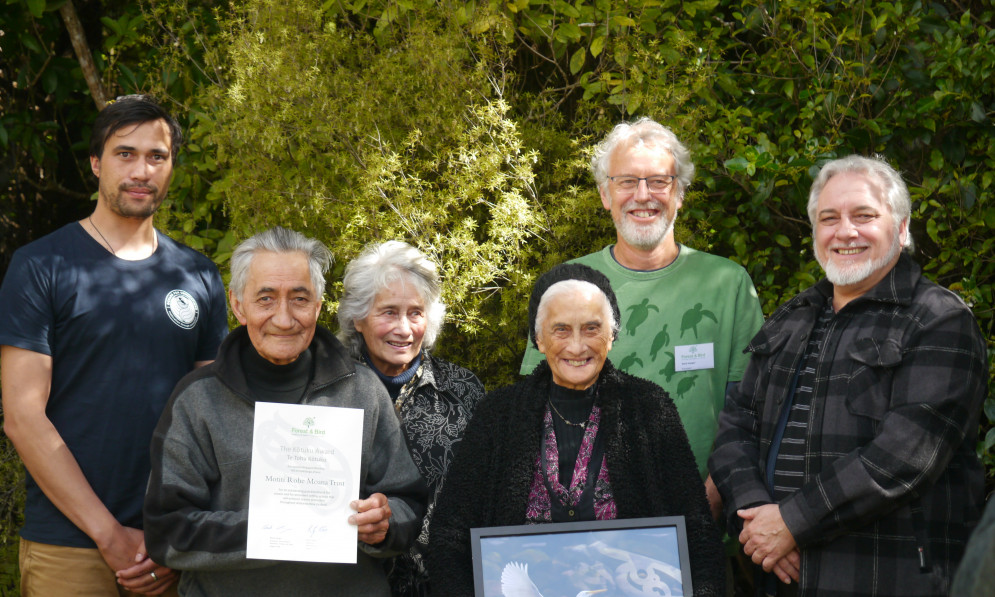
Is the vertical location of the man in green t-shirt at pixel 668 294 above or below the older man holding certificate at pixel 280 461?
above

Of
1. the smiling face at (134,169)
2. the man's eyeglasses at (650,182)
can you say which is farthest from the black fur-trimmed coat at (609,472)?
the smiling face at (134,169)

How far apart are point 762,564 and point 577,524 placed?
2.28 ft

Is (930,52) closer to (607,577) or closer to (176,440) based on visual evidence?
(607,577)

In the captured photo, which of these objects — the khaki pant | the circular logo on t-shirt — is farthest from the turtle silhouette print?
the khaki pant

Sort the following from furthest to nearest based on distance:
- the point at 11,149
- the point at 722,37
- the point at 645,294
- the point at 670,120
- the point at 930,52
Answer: the point at 11,149
the point at 722,37
the point at 670,120
the point at 930,52
the point at 645,294

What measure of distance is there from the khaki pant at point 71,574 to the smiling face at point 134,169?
1.26m

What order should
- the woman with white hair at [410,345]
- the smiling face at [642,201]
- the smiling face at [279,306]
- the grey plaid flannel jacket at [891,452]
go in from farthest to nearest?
the smiling face at [642,201] < the woman with white hair at [410,345] < the smiling face at [279,306] < the grey plaid flannel jacket at [891,452]

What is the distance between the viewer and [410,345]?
145 inches

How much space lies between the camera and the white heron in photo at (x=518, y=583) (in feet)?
8.91

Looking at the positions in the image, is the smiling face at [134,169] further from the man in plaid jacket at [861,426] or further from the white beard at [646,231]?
the man in plaid jacket at [861,426]

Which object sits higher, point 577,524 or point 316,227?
point 316,227

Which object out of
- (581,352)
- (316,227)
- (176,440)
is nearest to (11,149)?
(316,227)

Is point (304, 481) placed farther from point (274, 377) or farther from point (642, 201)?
point (642, 201)

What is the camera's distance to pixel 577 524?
2.79 metres
